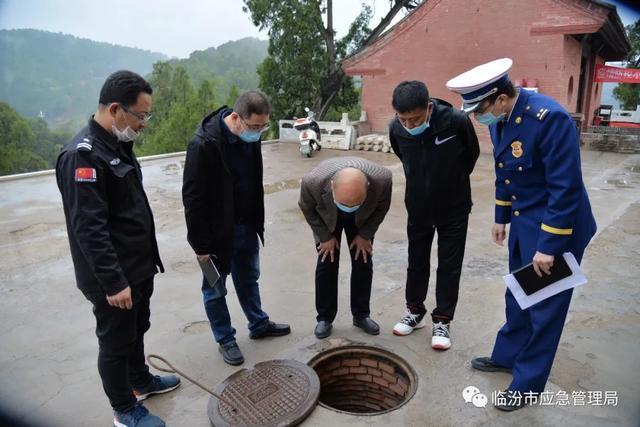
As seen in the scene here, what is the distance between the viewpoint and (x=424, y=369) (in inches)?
113

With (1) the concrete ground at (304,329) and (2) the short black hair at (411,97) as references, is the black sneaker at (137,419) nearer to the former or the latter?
(1) the concrete ground at (304,329)

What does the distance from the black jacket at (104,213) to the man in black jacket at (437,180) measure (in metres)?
1.57

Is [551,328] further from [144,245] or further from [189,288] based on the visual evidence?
[189,288]

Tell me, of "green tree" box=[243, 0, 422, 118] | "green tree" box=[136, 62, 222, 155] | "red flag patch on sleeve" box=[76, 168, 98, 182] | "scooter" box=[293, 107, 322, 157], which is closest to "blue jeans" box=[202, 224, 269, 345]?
"red flag patch on sleeve" box=[76, 168, 98, 182]

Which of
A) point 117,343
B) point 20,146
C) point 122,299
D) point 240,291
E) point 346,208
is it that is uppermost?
point 346,208

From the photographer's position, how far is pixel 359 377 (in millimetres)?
3133

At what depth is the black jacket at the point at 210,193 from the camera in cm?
262

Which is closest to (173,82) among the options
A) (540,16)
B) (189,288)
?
(540,16)

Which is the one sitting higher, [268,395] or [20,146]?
[268,395]

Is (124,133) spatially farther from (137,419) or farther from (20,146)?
(20,146)

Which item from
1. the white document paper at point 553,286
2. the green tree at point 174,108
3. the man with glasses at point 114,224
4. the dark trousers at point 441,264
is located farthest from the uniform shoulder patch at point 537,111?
the green tree at point 174,108

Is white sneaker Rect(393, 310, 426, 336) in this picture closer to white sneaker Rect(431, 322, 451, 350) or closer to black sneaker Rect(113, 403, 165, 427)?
white sneaker Rect(431, 322, 451, 350)

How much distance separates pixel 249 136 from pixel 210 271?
86cm

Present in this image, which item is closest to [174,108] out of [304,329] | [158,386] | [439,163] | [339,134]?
[339,134]
